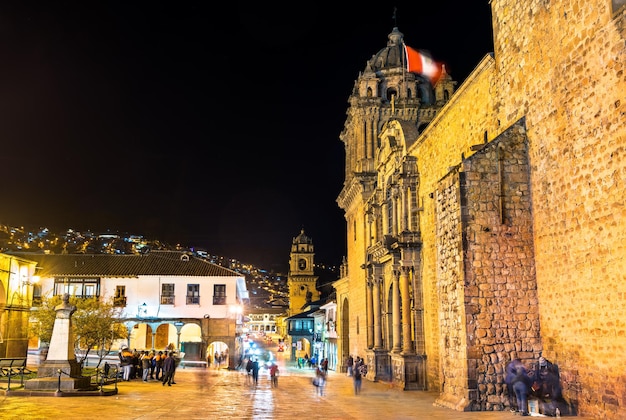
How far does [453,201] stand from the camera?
15719 millimetres

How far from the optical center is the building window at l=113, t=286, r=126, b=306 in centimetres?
4456

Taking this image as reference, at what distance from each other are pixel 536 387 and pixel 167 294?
35419 millimetres

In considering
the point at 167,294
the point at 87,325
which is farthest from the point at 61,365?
the point at 167,294

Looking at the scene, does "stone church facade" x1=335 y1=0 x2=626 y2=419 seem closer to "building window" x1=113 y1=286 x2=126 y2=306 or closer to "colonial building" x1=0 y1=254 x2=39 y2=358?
"colonial building" x1=0 y1=254 x2=39 y2=358

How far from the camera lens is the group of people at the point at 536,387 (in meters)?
13.3

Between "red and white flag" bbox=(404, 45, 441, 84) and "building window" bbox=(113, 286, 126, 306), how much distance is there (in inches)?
1007

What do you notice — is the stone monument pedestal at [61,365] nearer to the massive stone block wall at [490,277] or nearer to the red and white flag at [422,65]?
the massive stone block wall at [490,277]

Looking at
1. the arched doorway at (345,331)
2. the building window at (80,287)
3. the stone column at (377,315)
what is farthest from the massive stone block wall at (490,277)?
the building window at (80,287)

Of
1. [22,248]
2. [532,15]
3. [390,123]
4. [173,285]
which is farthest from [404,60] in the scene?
[22,248]

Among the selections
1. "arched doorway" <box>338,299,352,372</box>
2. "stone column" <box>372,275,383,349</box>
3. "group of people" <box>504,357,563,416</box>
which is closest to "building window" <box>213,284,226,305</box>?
"arched doorway" <box>338,299,352,372</box>

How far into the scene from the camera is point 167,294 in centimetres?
4534

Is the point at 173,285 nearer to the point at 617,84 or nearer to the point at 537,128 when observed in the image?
the point at 537,128

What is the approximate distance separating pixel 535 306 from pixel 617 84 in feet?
18.6

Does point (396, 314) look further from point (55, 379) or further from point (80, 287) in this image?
point (80, 287)
